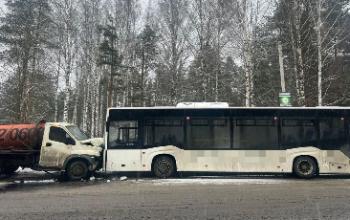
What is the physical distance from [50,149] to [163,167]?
4.27m

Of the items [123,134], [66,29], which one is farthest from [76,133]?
[66,29]

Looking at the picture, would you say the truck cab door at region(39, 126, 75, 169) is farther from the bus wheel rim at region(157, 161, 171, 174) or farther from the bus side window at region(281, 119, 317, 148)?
the bus side window at region(281, 119, 317, 148)

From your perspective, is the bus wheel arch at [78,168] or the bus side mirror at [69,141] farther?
the bus side mirror at [69,141]

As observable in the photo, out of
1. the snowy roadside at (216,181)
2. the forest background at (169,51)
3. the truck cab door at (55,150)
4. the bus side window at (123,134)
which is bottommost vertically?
the snowy roadside at (216,181)

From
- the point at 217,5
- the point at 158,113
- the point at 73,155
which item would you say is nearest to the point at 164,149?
the point at 158,113

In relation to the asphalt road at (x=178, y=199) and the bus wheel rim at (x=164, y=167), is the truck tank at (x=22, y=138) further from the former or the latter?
the bus wheel rim at (x=164, y=167)

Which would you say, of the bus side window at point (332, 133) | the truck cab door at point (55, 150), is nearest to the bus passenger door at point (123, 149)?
the truck cab door at point (55, 150)

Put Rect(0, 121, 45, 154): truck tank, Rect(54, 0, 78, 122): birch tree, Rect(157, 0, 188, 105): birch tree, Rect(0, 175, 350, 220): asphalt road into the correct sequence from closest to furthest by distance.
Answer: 1. Rect(0, 175, 350, 220): asphalt road
2. Rect(0, 121, 45, 154): truck tank
3. Rect(54, 0, 78, 122): birch tree
4. Rect(157, 0, 188, 105): birch tree

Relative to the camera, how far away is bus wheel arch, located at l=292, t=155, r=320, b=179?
17.5 metres

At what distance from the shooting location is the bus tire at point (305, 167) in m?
17.5

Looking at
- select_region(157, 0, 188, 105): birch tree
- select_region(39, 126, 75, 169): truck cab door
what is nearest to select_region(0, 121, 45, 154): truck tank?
select_region(39, 126, 75, 169): truck cab door

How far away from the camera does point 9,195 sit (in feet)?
43.8

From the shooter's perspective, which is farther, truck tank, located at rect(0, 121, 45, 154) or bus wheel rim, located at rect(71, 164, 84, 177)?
truck tank, located at rect(0, 121, 45, 154)

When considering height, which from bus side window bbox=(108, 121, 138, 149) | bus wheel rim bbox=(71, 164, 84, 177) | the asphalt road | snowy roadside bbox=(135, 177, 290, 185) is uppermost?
bus side window bbox=(108, 121, 138, 149)
